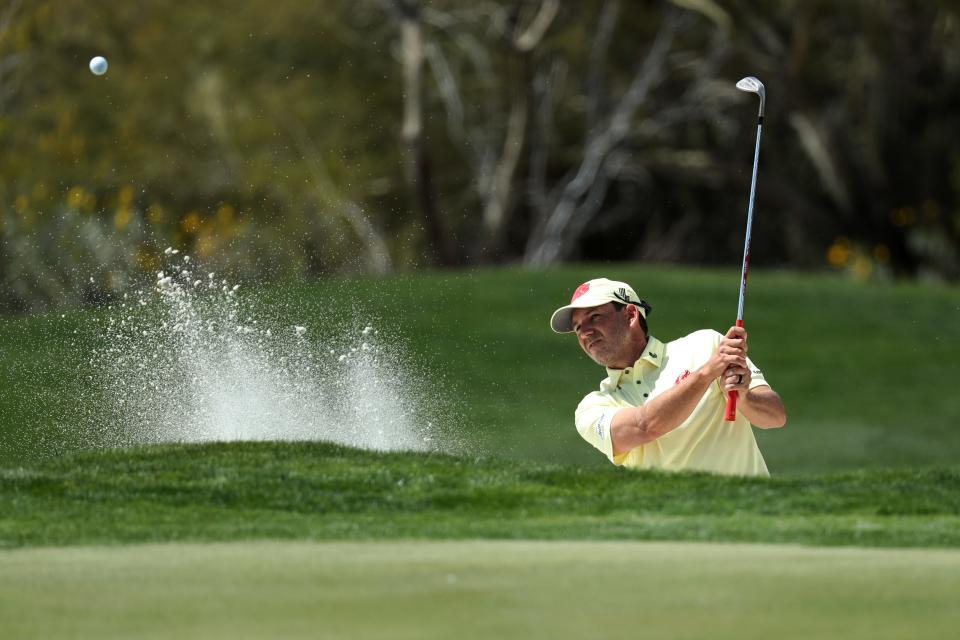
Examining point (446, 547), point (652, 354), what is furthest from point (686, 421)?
point (446, 547)

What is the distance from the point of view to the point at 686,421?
254 inches

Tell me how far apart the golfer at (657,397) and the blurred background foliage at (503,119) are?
20617 millimetres

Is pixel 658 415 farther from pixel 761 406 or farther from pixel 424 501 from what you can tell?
pixel 424 501

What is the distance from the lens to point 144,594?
4012 millimetres

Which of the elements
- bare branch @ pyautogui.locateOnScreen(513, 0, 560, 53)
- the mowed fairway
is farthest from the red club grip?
bare branch @ pyautogui.locateOnScreen(513, 0, 560, 53)

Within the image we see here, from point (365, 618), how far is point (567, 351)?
51.8 ft

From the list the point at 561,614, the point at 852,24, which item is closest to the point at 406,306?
the point at 852,24

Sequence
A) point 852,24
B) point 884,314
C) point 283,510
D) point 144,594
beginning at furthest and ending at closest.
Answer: point 852,24 < point 884,314 < point 283,510 < point 144,594

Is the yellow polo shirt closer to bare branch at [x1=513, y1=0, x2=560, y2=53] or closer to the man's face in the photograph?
the man's face

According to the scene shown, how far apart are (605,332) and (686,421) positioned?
43cm

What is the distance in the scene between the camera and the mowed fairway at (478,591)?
355 centimetres

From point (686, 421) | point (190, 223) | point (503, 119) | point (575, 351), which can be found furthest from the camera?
point (503, 119)

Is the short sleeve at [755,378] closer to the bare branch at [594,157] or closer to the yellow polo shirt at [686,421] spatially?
the yellow polo shirt at [686,421]

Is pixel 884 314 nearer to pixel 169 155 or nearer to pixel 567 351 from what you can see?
pixel 567 351
